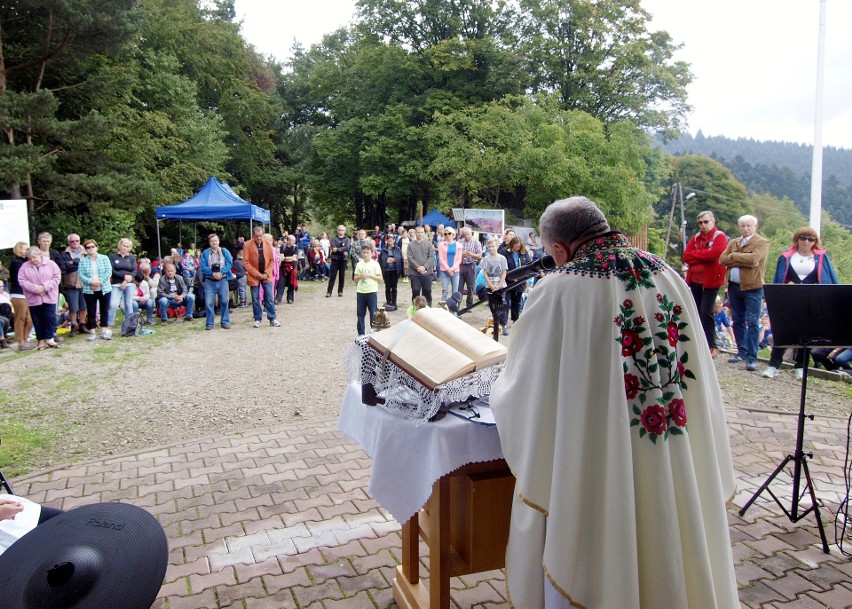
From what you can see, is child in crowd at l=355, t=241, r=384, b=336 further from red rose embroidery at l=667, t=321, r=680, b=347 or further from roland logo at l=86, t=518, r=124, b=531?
red rose embroidery at l=667, t=321, r=680, b=347

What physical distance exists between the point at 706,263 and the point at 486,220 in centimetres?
1443

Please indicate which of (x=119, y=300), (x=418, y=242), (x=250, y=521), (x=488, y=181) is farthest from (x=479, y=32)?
(x=250, y=521)

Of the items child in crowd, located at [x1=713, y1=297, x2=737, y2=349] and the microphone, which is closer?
the microphone

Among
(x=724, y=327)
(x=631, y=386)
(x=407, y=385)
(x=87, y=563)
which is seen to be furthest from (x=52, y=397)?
(x=724, y=327)

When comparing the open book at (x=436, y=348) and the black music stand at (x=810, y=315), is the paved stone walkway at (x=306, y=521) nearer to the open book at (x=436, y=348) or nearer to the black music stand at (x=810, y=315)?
the black music stand at (x=810, y=315)

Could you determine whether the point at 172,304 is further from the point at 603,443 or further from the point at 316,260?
the point at 603,443

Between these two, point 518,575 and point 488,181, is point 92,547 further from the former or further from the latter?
point 488,181

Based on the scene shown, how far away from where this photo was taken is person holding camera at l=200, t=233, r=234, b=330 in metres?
11.7

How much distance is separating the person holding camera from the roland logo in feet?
32.1

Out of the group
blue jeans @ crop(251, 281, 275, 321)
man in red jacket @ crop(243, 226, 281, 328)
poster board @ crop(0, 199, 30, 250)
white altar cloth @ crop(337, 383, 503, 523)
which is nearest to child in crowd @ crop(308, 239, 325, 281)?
blue jeans @ crop(251, 281, 275, 321)

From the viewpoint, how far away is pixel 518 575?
2.28 metres

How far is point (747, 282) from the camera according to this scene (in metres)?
8.20

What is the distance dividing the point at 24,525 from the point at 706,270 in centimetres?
836

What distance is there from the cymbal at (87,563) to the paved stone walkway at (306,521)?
93 centimetres
